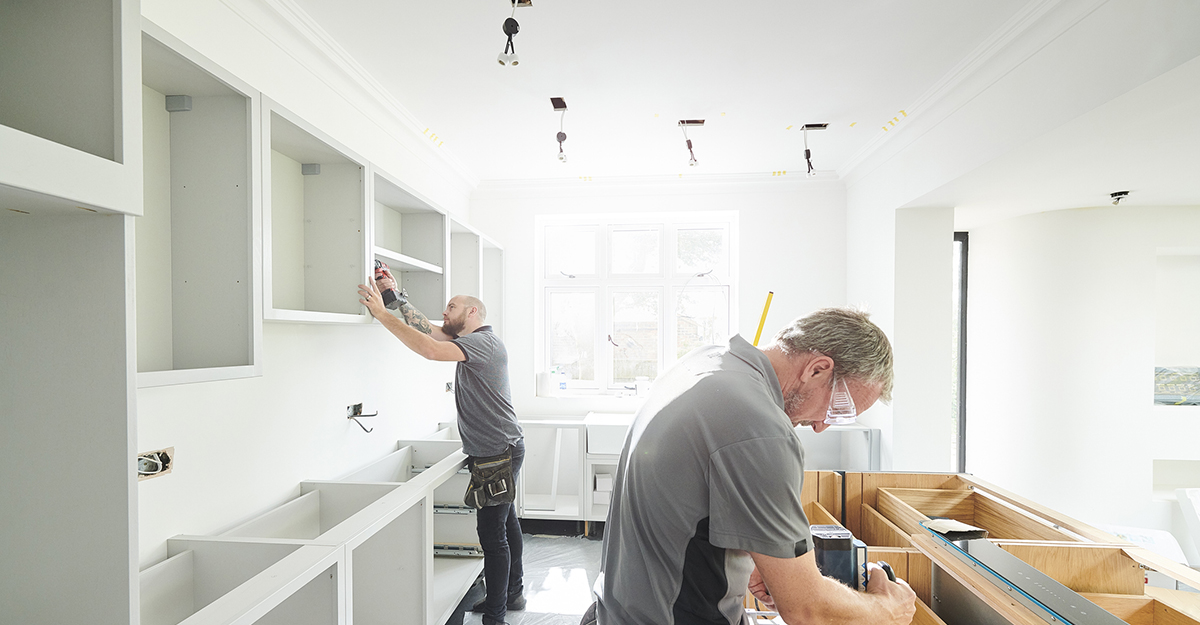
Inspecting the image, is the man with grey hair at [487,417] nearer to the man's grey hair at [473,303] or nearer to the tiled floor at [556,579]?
the man's grey hair at [473,303]

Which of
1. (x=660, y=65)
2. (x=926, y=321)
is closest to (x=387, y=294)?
(x=660, y=65)

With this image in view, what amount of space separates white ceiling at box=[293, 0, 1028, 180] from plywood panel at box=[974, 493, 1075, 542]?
69.1 inches

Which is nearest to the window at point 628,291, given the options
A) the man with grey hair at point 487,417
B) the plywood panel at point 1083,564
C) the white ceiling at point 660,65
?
the white ceiling at point 660,65

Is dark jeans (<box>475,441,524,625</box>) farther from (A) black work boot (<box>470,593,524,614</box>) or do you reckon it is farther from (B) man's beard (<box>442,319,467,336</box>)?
(B) man's beard (<box>442,319,467,336</box>)

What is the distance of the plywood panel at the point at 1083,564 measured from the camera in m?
1.39

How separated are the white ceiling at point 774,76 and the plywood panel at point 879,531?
1528 millimetres

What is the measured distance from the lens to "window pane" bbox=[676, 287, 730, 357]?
14.0 feet

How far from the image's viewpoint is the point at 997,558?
48.5 inches

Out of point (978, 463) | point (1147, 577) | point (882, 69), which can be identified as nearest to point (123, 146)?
point (1147, 577)

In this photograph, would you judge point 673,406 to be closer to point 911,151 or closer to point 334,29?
point 334,29

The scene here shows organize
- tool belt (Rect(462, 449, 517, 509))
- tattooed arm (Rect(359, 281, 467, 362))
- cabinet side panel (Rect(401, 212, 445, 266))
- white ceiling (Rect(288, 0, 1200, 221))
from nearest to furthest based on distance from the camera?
white ceiling (Rect(288, 0, 1200, 221)) < tattooed arm (Rect(359, 281, 467, 362)) < tool belt (Rect(462, 449, 517, 509)) < cabinet side panel (Rect(401, 212, 445, 266))

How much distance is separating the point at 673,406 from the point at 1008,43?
2.11 m

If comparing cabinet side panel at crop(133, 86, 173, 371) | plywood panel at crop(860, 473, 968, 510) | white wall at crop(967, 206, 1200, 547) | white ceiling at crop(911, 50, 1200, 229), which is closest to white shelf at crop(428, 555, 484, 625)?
cabinet side panel at crop(133, 86, 173, 371)

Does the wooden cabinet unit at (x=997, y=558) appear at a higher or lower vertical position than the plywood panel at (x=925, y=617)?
higher
